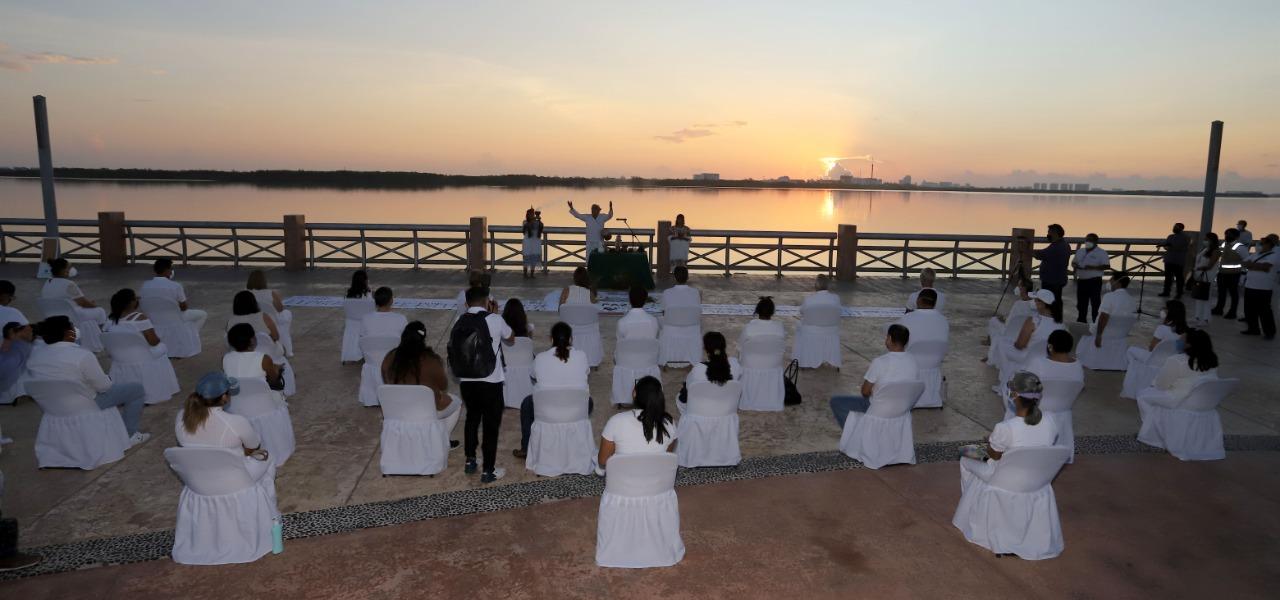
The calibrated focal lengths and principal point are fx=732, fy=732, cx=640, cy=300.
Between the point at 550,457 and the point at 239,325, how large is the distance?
2640 millimetres

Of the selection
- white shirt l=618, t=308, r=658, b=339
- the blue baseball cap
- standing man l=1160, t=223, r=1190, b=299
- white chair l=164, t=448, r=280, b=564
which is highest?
standing man l=1160, t=223, r=1190, b=299

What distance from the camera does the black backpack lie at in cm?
539

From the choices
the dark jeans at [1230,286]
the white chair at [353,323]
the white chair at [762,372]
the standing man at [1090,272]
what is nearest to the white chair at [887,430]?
the white chair at [762,372]

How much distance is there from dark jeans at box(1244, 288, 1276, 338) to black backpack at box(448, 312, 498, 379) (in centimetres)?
1263

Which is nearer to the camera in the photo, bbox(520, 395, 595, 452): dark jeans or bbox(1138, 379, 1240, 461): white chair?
bbox(520, 395, 595, 452): dark jeans

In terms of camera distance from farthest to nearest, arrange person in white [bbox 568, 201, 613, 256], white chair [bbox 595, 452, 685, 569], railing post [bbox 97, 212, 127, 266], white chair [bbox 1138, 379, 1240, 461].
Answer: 1. person in white [bbox 568, 201, 613, 256]
2. railing post [bbox 97, 212, 127, 266]
3. white chair [bbox 1138, 379, 1240, 461]
4. white chair [bbox 595, 452, 685, 569]

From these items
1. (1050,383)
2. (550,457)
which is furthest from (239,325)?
(1050,383)

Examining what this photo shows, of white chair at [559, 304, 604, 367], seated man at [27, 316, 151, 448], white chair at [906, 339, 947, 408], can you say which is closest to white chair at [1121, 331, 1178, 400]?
white chair at [906, 339, 947, 408]

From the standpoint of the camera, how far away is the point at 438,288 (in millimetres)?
15273

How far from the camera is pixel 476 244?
1766cm

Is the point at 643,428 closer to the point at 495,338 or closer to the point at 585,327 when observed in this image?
the point at 495,338

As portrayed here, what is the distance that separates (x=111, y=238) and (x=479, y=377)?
15.9 metres

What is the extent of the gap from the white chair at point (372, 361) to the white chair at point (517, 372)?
3.75ft

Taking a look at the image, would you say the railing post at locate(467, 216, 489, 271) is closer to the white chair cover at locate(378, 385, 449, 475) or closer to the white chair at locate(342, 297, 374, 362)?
the white chair at locate(342, 297, 374, 362)
